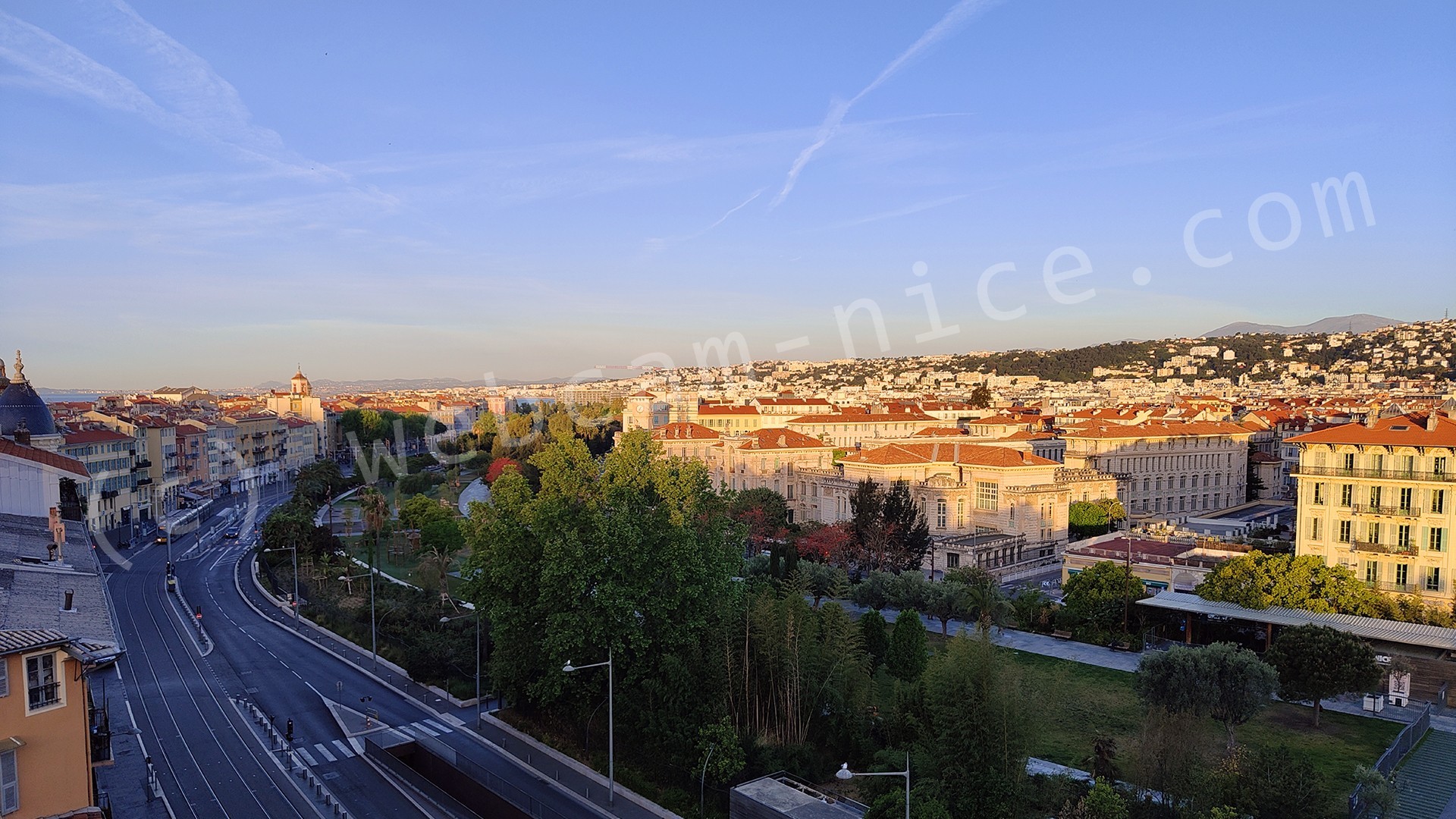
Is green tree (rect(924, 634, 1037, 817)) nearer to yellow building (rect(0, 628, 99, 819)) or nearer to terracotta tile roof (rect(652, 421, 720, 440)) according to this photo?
yellow building (rect(0, 628, 99, 819))

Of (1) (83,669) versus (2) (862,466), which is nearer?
(1) (83,669)

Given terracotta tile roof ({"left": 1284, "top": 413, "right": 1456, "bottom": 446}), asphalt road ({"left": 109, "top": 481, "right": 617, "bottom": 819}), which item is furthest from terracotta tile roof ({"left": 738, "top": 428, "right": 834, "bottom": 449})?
terracotta tile roof ({"left": 1284, "top": 413, "right": 1456, "bottom": 446})

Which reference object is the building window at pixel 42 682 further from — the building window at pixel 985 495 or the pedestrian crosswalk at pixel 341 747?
the building window at pixel 985 495

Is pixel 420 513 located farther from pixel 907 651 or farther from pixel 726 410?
pixel 726 410

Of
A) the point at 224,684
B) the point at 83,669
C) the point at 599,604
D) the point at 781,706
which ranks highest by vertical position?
the point at 83,669

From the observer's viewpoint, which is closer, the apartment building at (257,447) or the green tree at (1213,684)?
the green tree at (1213,684)

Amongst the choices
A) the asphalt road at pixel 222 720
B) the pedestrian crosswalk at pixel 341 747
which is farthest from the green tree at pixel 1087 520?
the asphalt road at pixel 222 720

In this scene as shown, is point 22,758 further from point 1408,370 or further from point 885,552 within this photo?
point 1408,370

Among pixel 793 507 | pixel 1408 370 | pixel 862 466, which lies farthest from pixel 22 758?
pixel 1408 370
